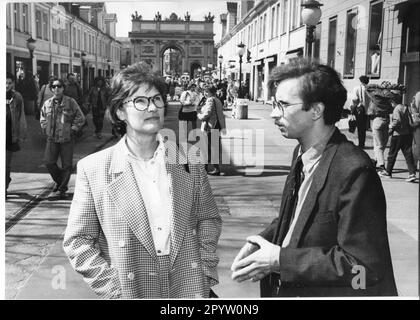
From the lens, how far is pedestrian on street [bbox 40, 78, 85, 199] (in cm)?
536

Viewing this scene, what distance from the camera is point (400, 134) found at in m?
5.75

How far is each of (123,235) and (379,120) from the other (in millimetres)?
5253

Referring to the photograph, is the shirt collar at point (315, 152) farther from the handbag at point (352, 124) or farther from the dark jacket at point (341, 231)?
the handbag at point (352, 124)

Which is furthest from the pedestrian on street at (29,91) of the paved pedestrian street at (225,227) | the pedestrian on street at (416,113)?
the pedestrian on street at (416,113)

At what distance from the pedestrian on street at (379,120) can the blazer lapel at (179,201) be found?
4644 mm

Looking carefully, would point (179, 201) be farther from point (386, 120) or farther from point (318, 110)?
point (386, 120)

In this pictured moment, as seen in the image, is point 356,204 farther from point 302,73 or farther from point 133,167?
point 133,167

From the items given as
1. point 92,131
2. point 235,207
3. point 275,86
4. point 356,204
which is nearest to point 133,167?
point 275,86

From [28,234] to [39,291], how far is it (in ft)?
4.62

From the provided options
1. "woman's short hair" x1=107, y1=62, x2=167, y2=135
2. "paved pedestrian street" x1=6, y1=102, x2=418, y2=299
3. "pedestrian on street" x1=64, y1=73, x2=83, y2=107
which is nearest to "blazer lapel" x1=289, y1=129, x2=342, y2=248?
"woman's short hair" x1=107, y1=62, x2=167, y2=135

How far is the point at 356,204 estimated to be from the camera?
1406mm

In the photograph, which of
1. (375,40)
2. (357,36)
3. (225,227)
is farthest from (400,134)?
(225,227)

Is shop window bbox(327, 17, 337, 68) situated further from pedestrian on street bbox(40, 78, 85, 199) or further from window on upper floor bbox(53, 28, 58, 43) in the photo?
window on upper floor bbox(53, 28, 58, 43)

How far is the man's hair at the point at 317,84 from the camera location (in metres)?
1.58
